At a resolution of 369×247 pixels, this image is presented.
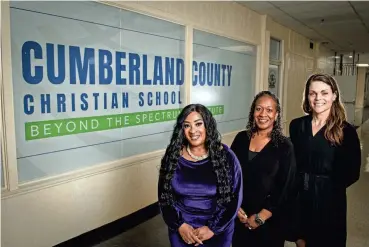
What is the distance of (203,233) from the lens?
5.67ft

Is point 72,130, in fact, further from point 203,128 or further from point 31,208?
point 203,128

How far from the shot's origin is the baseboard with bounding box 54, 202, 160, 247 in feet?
10.3

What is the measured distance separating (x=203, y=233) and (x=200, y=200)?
0.17 m

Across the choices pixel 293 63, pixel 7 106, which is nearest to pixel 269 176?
pixel 7 106

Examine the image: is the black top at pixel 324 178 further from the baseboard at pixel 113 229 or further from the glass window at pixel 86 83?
the baseboard at pixel 113 229

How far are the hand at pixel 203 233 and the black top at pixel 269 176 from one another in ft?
1.05

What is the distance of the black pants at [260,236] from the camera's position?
75.7 inches

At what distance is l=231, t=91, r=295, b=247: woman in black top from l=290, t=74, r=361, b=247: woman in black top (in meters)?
0.19

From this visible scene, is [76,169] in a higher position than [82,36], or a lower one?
lower

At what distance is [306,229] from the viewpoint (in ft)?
6.80

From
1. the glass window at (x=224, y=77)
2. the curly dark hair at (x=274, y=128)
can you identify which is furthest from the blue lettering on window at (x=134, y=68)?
the curly dark hair at (x=274, y=128)

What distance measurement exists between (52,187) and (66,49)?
3.92 ft

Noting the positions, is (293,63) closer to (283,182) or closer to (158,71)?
(158,71)

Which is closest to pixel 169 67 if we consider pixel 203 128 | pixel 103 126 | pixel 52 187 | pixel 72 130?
pixel 103 126
